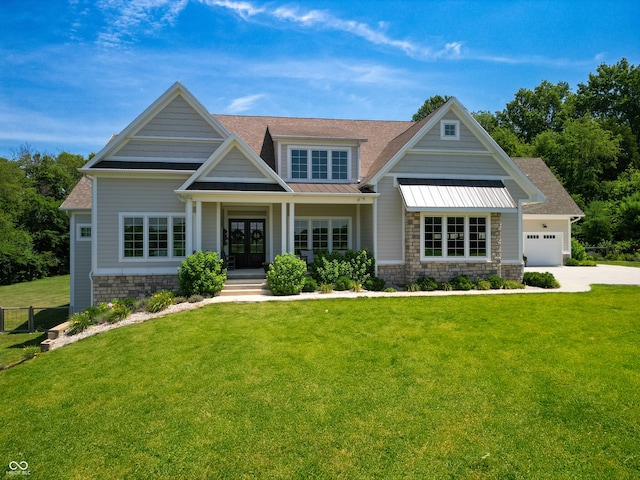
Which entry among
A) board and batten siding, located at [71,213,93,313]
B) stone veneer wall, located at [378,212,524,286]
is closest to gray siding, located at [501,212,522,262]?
stone veneer wall, located at [378,212,524,286]

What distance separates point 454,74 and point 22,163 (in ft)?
192

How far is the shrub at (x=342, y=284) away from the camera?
14508 mm

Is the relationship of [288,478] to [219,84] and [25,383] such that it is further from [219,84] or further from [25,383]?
[219,84]

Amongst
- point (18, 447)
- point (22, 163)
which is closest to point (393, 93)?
point (18, 447)

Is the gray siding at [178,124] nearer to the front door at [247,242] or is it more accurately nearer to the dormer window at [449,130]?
the front door at [247,242]

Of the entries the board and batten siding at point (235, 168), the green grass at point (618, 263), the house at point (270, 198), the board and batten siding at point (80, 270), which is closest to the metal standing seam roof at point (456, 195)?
the house at point (270, 198)

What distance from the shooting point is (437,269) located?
619 inches

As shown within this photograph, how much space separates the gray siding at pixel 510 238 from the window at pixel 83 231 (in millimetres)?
Result: 17832

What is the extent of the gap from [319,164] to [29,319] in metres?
13.1

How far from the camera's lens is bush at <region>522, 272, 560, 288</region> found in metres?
15.5

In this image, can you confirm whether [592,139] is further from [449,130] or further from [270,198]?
[270,198]

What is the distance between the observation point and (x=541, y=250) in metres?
25.8

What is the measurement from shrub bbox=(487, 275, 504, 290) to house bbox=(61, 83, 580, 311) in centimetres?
42

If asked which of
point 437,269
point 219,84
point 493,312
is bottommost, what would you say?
point 493,312
